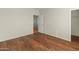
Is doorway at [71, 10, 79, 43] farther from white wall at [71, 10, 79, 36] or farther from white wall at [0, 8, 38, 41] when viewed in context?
white wall at [0, 8, 38, 41]

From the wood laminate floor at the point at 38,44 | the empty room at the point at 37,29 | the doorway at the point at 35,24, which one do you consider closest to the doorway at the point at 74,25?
the empty room at the point at 37,29

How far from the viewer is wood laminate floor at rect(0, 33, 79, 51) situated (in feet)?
5.36

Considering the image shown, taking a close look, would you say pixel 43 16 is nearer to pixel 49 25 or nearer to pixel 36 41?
pixel 49 25

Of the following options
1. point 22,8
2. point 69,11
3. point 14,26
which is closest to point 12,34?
point 14,26

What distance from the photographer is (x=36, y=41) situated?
1.74m

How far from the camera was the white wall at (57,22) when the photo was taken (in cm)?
167

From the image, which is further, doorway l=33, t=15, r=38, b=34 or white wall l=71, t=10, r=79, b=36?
doorway l=33, t=15, r=38, b=34

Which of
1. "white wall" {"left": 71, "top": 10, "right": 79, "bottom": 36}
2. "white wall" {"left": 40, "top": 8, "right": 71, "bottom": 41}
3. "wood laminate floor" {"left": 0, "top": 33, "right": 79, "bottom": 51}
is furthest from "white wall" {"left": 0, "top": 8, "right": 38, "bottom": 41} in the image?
"white wall" {"left": 71, "top": 10, "right": 79, "bottom": 36}

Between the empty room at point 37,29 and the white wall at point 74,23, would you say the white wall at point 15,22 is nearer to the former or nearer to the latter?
the empty room at point 37,29

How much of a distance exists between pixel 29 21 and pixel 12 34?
43 centimetres

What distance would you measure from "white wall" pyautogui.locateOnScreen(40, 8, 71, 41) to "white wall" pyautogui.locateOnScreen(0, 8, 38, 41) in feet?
0.98

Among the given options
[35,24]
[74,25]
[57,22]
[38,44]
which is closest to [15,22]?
[35,24]

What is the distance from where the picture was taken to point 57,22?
1770 mm

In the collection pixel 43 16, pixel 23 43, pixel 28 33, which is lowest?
pixel 23 43
